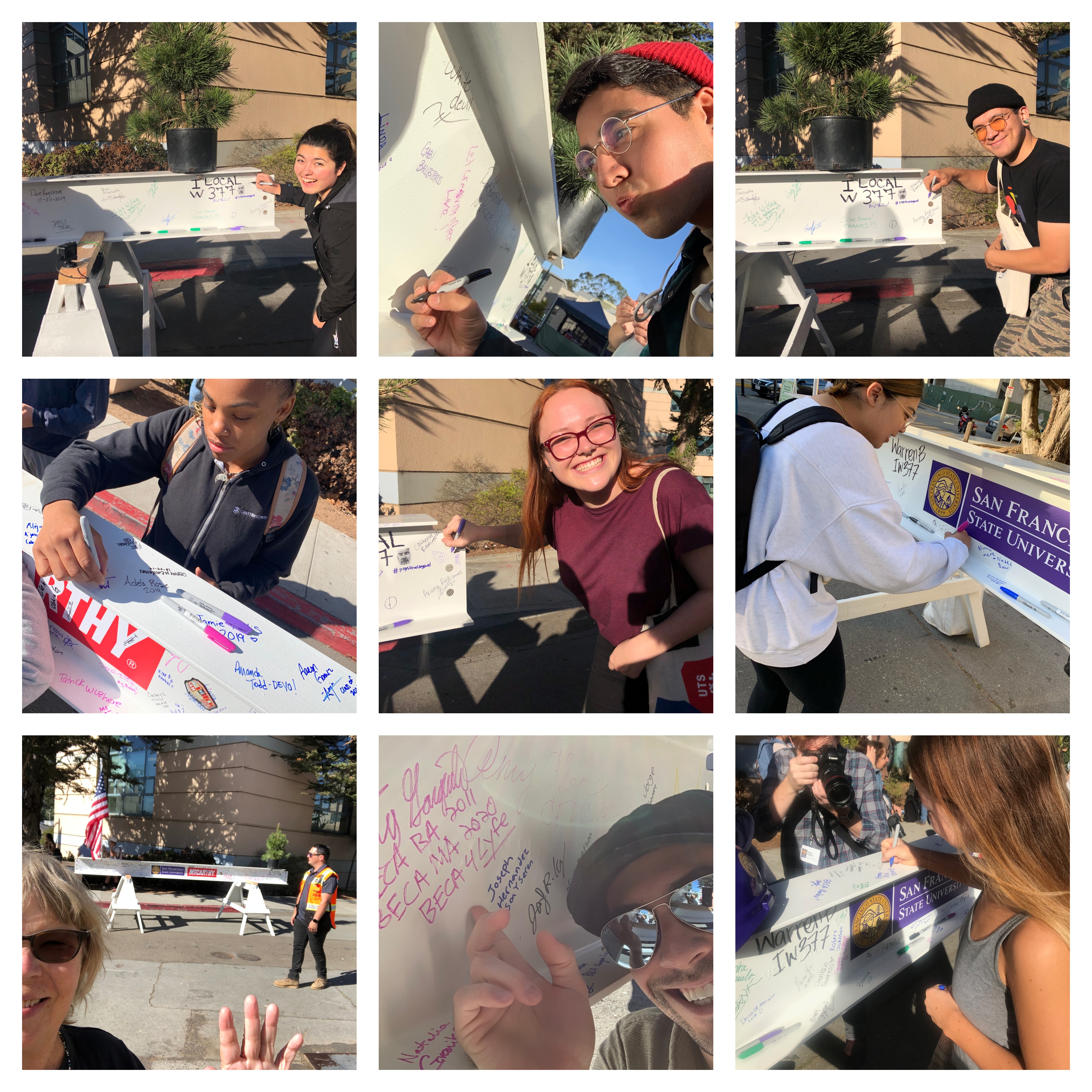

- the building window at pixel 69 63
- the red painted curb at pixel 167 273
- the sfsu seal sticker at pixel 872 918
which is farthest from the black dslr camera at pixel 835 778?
the building window at pixel 69 63

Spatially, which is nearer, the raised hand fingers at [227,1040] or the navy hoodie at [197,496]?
the raised hand fingers at [227,1040]

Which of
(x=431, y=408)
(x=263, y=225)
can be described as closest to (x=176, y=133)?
(x=263, y=225)

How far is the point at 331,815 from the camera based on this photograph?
1.85 meters

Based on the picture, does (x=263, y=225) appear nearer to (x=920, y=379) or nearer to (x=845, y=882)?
(x=920, y=379)

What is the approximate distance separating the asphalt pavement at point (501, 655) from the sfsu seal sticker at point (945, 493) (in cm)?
80

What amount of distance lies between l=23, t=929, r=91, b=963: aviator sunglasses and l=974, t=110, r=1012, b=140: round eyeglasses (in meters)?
2.61

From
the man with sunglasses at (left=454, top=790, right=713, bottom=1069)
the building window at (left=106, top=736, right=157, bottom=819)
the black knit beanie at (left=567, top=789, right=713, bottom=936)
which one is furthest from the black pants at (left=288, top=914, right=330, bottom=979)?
the black knit beanie at (left=567, top=789, right=713, bottom=936)

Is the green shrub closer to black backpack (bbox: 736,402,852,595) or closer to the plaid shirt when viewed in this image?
black backpack (bbox: 736,402,852,595)

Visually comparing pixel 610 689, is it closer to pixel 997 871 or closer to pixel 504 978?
pixel 504 978

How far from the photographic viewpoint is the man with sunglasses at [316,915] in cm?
181

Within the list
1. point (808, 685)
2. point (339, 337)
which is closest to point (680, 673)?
point (808, 685)

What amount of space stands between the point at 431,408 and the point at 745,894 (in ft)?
4.27

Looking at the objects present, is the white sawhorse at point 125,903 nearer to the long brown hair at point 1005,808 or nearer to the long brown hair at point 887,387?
the long brown hair at point 1005,808

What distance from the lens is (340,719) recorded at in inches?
73.2
